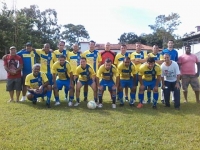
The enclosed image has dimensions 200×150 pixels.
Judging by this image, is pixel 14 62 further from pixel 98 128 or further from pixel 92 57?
pixel 98 128

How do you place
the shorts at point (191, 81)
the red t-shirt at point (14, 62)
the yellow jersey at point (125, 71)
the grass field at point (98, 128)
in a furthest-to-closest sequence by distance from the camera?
1. the shorts at point (191, 81)
2. the red t-shirt at point (14, 62)
3. the yellow jersey at point (125, 71)
4. the grass field at point (98, 128)

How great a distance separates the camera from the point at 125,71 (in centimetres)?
812

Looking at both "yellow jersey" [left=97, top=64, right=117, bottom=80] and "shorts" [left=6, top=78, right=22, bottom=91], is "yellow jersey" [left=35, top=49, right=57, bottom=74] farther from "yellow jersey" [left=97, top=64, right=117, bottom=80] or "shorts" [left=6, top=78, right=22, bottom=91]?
"yellow jersey" [left=97, top=64, right=117, bottom=80]

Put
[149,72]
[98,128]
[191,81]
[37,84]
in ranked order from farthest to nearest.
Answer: [191,81]
[37,84]
[149,72]
[98,128]

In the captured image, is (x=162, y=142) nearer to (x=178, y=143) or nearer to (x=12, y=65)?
(x=178, y=143)

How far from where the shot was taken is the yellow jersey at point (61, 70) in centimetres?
817

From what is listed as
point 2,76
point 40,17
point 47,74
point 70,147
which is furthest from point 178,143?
point 40,17

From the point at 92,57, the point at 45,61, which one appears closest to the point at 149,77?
the point at 92,57

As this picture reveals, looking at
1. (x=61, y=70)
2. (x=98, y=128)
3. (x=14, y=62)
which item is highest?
(x=14, y=62)

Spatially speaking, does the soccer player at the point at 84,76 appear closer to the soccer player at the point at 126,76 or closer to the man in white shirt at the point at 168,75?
the soccer player at the point at 126,76

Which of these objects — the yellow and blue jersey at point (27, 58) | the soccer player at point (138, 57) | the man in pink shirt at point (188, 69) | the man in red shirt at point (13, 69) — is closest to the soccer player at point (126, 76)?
the soccer player at point (138, 57)

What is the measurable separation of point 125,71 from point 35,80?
2914 millimetres

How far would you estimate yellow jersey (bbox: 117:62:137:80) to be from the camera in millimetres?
8085

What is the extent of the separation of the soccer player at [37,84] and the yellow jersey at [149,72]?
2970 millimetres
